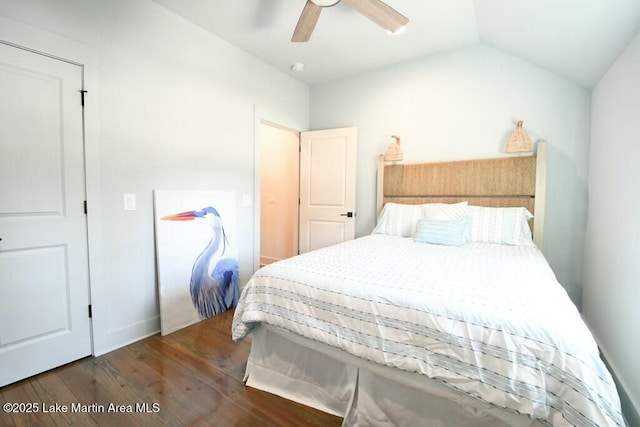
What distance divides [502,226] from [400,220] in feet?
2.99

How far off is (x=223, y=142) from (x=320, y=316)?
7.01 ft

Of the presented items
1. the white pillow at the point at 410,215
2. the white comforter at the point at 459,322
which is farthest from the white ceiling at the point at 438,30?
the white comforter at the point at 459,322

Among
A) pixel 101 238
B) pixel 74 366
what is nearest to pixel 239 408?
pixel 74 366

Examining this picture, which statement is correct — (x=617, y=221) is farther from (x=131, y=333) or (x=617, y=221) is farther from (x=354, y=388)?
(x=131, y=333)

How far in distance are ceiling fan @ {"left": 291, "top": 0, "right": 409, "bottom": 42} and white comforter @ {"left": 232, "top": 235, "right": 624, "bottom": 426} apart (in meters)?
1.64

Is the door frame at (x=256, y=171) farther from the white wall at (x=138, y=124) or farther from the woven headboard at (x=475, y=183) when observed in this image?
the woven headboard at (x=475, y=183)

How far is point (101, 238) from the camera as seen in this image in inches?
80.7

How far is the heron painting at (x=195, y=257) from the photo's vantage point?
7.87ft

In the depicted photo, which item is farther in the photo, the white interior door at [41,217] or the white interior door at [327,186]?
the white interior door at [327,186]

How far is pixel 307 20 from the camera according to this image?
2.01 m

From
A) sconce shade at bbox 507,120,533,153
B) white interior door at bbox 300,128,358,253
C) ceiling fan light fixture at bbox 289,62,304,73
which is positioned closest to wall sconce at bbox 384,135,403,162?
white interior door at bbox 300,128,358,253

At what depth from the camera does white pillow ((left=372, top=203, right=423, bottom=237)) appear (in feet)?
9.68

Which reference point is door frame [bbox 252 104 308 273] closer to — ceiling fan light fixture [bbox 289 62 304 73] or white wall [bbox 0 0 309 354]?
white wall [bbox 0 0 309 354]

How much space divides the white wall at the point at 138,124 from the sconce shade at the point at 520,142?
8.94ft
